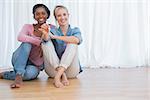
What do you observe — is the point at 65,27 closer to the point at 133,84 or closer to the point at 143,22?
the point at 133,84

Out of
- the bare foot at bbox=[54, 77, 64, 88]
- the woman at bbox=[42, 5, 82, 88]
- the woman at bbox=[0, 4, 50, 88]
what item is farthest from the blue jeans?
the bare foot at bbox=[54, 77, 64, 88]

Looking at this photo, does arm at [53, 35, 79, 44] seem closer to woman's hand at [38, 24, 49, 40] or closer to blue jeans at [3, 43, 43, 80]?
woman's hand at [38, 24, 49, 40]

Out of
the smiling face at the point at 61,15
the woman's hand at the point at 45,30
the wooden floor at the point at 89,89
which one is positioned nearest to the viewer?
the wooden floor at the point at 89,89

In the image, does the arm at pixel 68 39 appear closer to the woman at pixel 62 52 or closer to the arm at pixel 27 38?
the woman at pixel 62 52

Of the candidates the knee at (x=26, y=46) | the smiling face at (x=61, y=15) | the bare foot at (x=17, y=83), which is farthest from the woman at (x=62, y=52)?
the bare foot at (x=17, y=83)

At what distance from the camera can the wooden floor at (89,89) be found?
166 centimetres

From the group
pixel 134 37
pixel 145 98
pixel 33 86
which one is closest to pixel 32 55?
pixel 33 86

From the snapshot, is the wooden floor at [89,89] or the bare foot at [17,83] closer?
→ the wooden floor at [89,89]

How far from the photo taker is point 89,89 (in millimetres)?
1880

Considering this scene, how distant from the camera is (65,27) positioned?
2.23m

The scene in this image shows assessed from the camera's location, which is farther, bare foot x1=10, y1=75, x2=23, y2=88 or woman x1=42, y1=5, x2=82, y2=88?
woman x1=42, y1=5, x2=82, y2=88

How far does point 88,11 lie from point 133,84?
1.21m

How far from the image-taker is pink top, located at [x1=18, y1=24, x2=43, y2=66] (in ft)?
6.98

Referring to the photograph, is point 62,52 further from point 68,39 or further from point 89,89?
point 89,89
